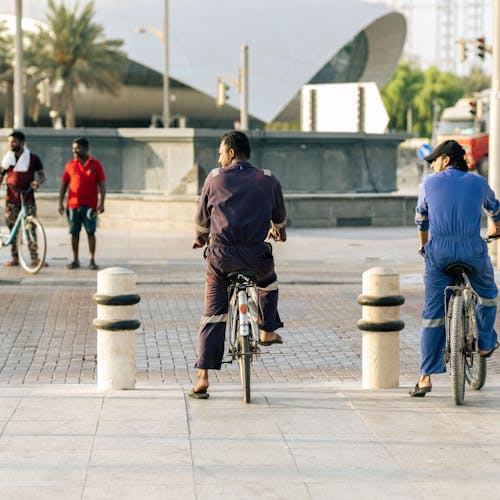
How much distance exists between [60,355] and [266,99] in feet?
237

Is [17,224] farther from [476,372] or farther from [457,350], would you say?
[457,350]

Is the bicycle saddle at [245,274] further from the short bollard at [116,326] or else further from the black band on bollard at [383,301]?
the black band on bollard at [383,301]

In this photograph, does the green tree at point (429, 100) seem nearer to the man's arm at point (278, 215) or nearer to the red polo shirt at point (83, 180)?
the red polo shirt at point (83, 180)

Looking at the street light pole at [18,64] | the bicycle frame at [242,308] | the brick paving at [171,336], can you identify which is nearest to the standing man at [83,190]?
the brick paving at [171,336]

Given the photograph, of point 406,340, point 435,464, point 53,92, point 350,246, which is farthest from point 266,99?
A: point 435,464

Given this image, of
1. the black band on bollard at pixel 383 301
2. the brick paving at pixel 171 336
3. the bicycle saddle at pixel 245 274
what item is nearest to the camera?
the bicycle saddle at pixel 245 274

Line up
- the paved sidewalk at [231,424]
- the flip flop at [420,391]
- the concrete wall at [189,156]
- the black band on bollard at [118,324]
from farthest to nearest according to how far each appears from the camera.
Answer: the concrete wall at [189,156] < the black band on bollard at [118,324] < the flip flop at [420,391] < the paved sidewalk at [231,424]

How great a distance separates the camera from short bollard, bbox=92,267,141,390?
27.0 ft

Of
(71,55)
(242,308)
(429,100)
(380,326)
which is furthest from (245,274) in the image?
(429,100)

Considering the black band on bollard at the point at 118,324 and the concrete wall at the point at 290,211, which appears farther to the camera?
the concrete wall at the point at 290,211


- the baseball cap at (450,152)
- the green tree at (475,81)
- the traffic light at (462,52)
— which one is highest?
the green tree at (475,81)

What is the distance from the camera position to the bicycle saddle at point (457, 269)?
805 centimetres

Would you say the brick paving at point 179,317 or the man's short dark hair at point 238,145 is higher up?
the man's short dark hair at point 238,145

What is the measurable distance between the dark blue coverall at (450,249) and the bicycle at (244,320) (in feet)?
3.58
